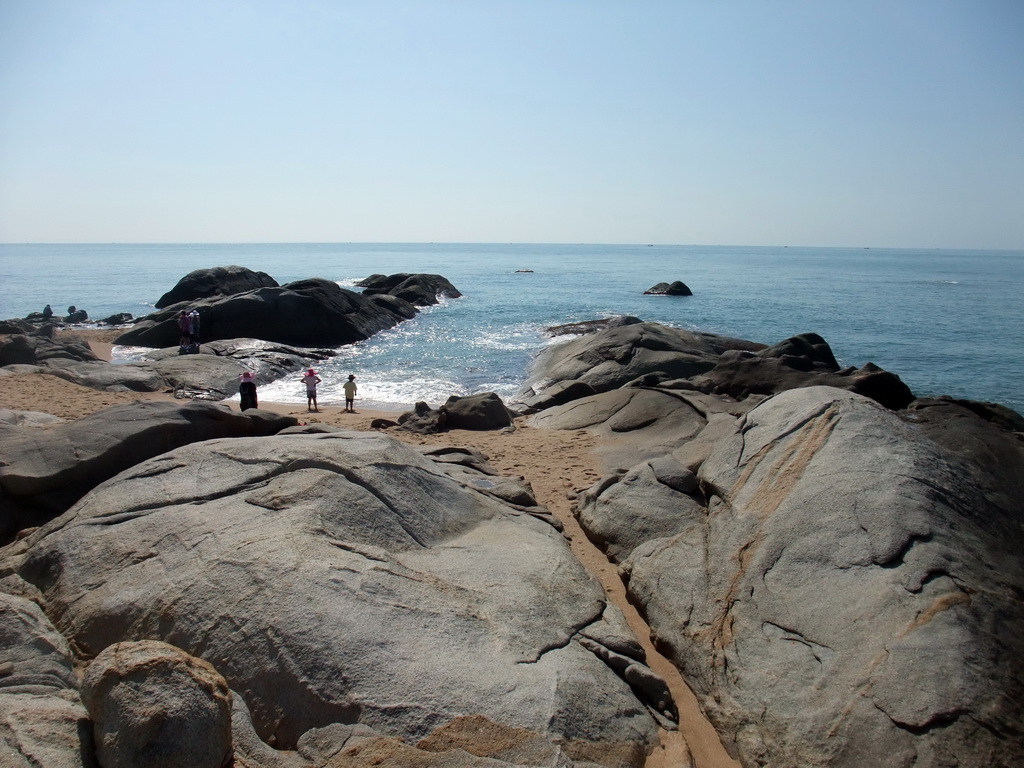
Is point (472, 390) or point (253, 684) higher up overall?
point (253, 684)

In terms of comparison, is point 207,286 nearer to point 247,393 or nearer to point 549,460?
point 247,393

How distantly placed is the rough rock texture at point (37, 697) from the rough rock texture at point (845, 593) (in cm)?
399

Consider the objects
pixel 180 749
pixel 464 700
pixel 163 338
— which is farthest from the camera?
pixel 163 338

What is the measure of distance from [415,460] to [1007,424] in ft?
34.6

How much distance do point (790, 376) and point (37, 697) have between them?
13.8 m

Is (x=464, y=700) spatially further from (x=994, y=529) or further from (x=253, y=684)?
(x=994, y=529)

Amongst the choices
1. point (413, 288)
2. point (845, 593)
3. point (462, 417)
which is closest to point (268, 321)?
point (462, 417)

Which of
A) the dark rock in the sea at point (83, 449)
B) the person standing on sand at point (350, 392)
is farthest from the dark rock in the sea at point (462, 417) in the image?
the dark rock in the sea at point (83, 449)

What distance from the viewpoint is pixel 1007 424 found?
474 inches

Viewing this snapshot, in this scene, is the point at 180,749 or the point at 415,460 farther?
the point at 415,460

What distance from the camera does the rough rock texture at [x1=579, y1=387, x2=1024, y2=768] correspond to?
440cm

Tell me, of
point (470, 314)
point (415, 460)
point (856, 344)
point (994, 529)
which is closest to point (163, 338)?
point (470, 314)

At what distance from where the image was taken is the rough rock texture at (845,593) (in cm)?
440

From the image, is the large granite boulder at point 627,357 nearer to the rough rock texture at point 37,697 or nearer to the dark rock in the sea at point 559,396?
the dark rock in the sea at point 559,396
